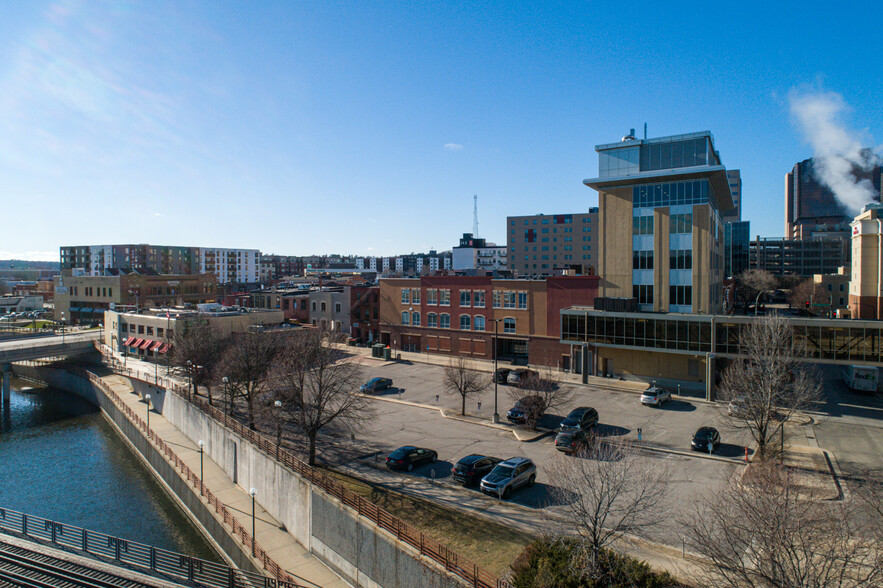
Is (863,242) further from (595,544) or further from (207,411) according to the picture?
(207,411)

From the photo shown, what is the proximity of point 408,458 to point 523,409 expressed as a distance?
33.7 ft

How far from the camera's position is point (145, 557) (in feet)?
77.6

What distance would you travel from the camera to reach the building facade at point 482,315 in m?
53.8

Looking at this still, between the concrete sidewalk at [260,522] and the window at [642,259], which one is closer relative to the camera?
the concrete sidewalk at [260,522]

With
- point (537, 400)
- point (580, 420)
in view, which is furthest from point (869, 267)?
point (537, 400)

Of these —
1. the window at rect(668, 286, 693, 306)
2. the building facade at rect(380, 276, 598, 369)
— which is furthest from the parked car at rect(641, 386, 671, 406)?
the building facade at rect(380, 276, 598, 369)

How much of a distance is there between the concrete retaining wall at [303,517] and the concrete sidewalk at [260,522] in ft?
1.17

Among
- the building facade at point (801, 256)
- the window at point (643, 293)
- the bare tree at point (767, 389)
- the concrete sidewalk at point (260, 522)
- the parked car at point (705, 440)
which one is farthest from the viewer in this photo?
the building facade at point (801, 256)

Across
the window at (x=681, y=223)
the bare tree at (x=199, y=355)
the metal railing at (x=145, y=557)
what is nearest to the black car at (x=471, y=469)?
the metal railing at (x=145, y=557)

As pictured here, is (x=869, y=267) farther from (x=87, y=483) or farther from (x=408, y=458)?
(x=87, y=483)

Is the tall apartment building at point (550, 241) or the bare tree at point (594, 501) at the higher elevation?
the tall apartment building at point (550, 241)

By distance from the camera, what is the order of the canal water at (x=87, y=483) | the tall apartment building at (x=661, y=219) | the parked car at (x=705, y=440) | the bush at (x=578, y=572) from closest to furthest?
1. the bush at (x=578, y=572)
2. the parked car at (x=705, y=440)
3. the canal water at (x=87, y=483)
4. the tall apartment building at (x=661, y=219)

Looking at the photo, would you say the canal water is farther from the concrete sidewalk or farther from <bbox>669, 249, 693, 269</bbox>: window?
<bbox>669, 249, 693, 269</bbox>: window

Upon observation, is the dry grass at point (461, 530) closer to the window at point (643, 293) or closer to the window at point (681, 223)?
the window at point (643, 293)
